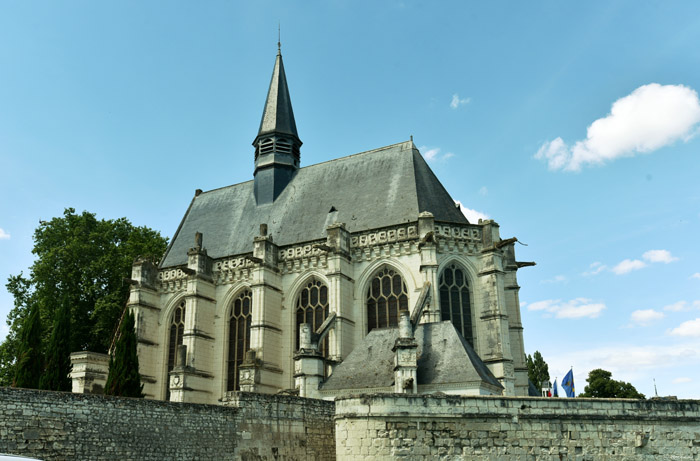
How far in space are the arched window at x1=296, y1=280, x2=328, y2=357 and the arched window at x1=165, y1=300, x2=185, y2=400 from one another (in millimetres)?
6000

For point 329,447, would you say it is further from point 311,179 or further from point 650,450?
point 311,179

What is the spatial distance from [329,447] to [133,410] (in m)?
5.42

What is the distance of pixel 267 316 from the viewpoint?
2422 cm

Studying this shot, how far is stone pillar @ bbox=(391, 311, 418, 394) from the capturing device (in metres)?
16.0

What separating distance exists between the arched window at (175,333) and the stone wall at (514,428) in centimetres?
1701

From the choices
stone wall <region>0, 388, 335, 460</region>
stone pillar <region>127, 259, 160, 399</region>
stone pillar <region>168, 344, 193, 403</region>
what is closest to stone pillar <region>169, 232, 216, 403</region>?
stone pillar <region>168, 344, 193, 403</region>

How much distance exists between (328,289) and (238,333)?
508 centimetres

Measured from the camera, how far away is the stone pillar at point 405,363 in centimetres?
1602

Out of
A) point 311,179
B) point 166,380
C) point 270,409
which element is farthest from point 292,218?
point 270,409

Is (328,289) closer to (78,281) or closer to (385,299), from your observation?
(385,299)

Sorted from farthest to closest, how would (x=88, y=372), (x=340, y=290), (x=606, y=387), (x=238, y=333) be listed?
(x=606, y=387) < (x=238, y=333) < (x=88, y=372) < (x=340, y=290)

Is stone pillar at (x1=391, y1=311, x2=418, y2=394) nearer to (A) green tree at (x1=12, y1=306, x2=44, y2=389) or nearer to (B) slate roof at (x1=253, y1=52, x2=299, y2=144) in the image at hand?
(A) green tree at (x1=12, y1=306, x2=44, y2=389)

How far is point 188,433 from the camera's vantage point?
1299cm

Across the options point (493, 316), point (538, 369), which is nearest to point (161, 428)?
point (493, 316)
